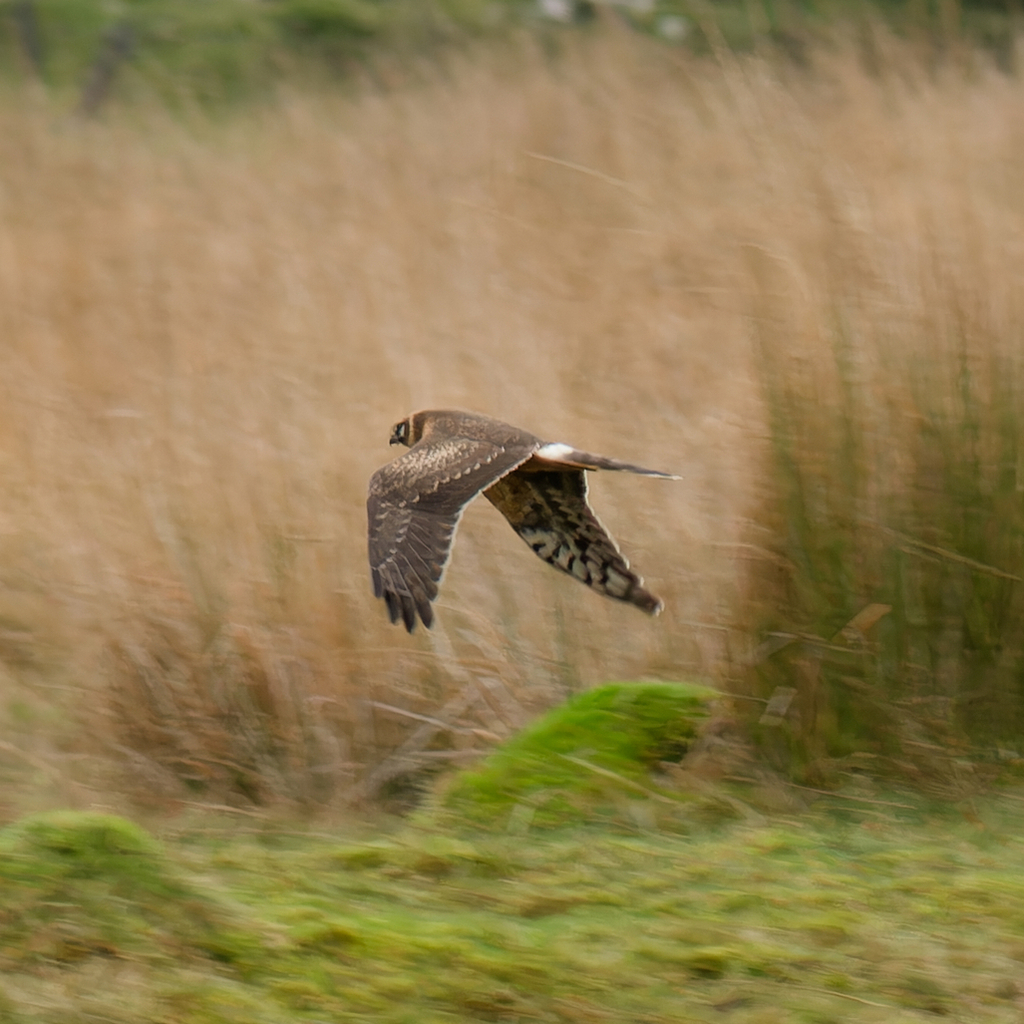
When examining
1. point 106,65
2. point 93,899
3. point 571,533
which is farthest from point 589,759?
point 106,65

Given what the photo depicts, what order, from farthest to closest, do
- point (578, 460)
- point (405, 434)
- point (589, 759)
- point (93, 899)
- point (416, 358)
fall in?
point (416, 358), point (405, 434), point (589, 759), point (578, 460), point (93, 899)

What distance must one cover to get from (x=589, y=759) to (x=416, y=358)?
2.47 meters

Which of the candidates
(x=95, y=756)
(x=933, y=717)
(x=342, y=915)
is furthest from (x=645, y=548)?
(x=342, y=915)

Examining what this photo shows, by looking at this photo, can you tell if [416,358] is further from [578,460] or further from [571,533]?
[578,460]

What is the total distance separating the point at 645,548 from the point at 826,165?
45.7 inches

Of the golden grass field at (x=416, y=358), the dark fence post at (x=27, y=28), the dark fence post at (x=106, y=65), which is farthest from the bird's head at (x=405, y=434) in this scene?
the dark fence post at (x=27, y=28)

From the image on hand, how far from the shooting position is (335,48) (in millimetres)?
11688

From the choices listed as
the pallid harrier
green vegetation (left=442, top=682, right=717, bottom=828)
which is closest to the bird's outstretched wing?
the pallid harrier

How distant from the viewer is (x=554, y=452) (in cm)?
304

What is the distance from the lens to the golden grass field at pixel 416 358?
12.6 ft

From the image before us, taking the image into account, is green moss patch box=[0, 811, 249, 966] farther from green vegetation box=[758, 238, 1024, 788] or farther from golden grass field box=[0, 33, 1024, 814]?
green vegetation box=[758, 238, 1024, 788]

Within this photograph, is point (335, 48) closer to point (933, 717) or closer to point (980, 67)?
point (980, 67)

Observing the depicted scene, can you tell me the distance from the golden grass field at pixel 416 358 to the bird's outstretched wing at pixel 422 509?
91 centimetres

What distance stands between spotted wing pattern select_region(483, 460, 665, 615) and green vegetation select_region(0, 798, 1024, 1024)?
0.62 m
